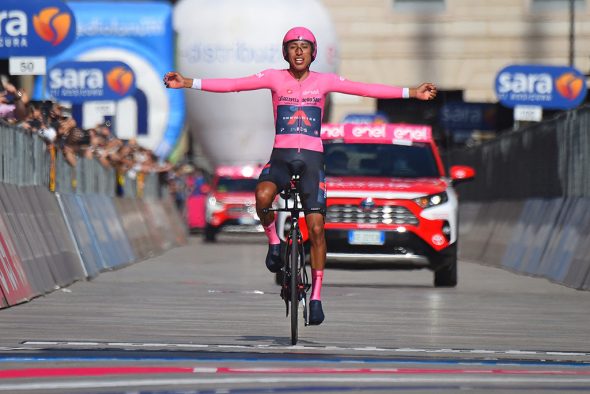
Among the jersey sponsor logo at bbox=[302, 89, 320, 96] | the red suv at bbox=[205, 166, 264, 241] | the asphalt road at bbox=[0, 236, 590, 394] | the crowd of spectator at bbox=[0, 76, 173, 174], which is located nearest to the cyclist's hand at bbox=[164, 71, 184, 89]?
the jersey sponsor logo at bbox=[302, 89, 320, 96]

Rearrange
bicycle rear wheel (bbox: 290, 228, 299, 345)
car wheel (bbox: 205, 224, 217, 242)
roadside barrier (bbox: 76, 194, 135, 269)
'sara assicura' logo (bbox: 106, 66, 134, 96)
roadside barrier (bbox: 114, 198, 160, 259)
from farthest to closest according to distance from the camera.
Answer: car wheel (bbox: 205, 224, 217, 242)
'sara assicura' logo (bbox: 106, 66, 134, 96)
roadside barrier (bbox: 114, 198, 160, 259)
roadside barrier (bbox: 76, 194, 135, 269)
bicycle rear wheel (bbox: 290, 228, 299, 345)

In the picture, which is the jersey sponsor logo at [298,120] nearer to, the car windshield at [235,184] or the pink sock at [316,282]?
the pink sock at [316,282]

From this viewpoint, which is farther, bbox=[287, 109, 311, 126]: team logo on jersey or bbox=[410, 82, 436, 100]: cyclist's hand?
bbox=[410, 82, 436, 100]: cyclist's hand

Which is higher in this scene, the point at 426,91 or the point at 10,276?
the point at 426,91

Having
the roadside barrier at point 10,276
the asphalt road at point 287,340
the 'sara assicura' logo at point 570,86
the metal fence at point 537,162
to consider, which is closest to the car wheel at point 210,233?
the metal fence at point 537,162

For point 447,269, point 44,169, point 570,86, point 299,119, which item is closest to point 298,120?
point 299,119

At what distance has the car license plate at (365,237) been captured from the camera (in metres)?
20.2

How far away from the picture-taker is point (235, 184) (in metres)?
45.2

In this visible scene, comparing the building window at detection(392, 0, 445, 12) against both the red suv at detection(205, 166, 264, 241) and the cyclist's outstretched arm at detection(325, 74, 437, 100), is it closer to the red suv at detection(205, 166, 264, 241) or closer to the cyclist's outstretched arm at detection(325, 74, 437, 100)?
the red suv at detection(205, 166, 264, 241)

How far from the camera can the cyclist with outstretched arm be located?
41.6 ft

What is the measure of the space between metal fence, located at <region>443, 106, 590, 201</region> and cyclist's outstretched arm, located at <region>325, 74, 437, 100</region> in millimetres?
8553

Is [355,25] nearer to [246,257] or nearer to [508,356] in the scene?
[246,257]

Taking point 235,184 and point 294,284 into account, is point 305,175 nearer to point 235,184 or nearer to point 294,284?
point 294,284

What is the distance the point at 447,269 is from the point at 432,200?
2.62ft
